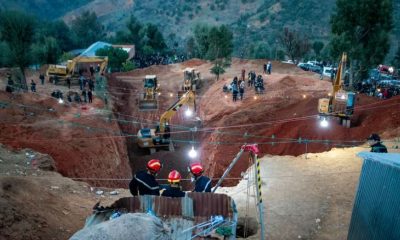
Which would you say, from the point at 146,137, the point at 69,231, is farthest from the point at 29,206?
the point at 146,137

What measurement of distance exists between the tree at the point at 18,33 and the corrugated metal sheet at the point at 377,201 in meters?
33.9

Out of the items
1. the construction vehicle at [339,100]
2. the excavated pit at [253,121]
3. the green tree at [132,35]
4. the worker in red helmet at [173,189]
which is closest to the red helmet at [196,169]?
the worker in red helmet at [173,189]

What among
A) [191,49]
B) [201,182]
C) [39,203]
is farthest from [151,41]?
[201,182]

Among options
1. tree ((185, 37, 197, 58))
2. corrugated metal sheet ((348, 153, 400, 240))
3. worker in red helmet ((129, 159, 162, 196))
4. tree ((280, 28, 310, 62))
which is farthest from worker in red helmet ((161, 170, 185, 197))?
tree ((185, 37, 197, 58))

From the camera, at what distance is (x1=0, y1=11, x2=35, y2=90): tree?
35344mm

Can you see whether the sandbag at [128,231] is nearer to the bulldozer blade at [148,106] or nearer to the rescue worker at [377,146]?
the rescue worker at [377,146]

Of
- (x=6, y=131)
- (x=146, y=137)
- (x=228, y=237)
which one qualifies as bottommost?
(x=146, y=137)

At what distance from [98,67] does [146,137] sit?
20.0 metres

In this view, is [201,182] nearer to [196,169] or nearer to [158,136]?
[196,169]

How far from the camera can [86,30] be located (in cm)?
8538

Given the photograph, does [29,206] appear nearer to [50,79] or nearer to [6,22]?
[6,22]

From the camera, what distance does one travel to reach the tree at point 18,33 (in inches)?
1391

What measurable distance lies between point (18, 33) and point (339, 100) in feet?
96.4

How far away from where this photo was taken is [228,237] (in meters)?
8.55
